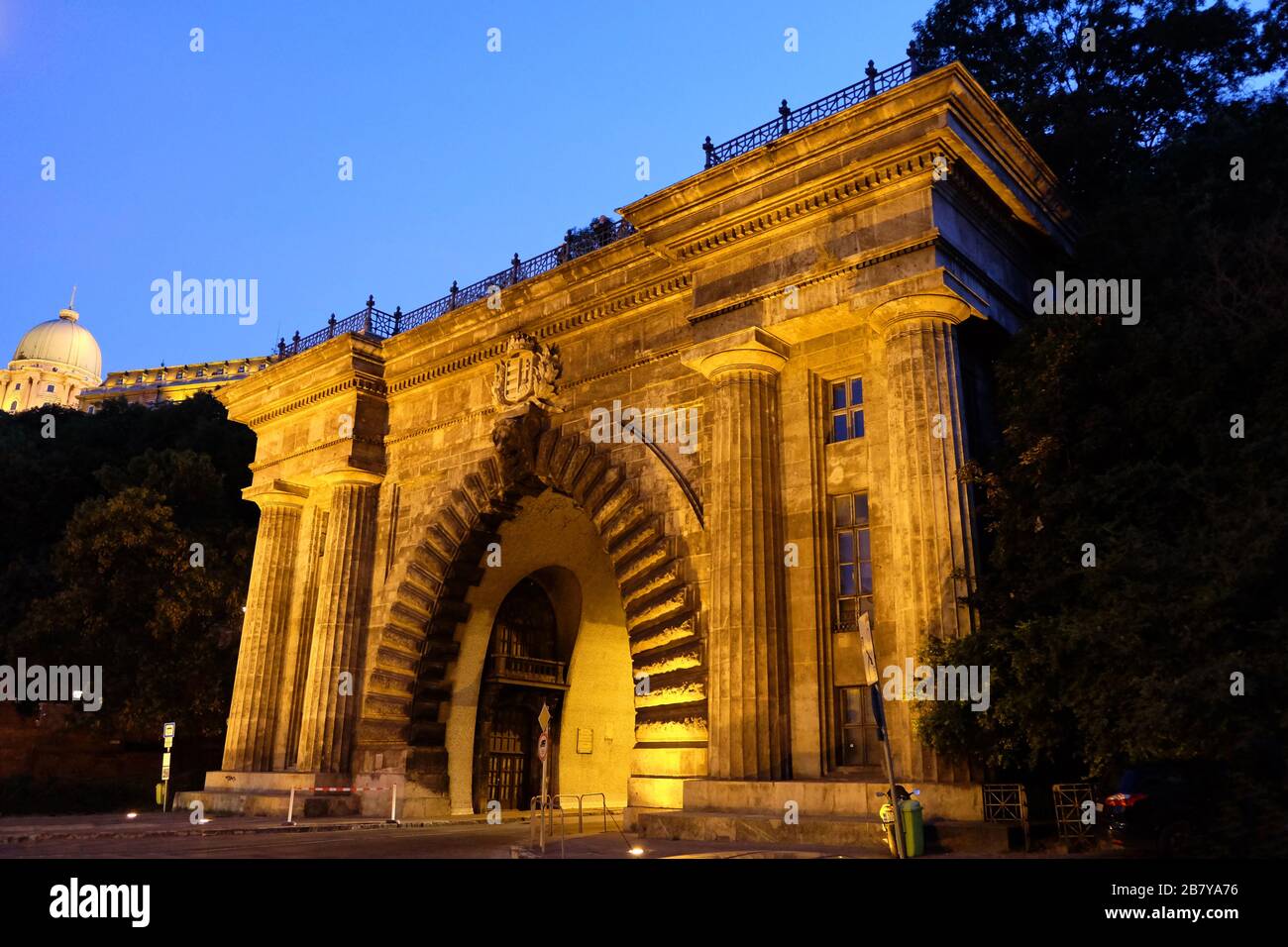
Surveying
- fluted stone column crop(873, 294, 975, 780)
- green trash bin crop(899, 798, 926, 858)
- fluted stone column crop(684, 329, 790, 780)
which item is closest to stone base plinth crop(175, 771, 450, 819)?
Result: fluted stone column crop(684, 329, 790, 780)

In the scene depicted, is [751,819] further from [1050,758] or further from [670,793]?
[1050,758]

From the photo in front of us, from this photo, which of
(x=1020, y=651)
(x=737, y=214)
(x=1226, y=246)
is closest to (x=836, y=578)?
(x=1020, y=651)

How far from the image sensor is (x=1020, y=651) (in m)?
12.7

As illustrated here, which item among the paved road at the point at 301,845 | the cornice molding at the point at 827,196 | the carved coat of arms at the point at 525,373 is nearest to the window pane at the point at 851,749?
the paved road at the point at 301,845

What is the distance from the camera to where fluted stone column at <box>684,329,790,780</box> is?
15305 mm

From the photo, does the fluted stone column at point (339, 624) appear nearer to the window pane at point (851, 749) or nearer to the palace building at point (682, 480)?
the palace building at point (682, 480)

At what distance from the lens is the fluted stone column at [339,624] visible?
2308cm

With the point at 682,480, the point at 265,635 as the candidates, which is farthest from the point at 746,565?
the point at 265,635

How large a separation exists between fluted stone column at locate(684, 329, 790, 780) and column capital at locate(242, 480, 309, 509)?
13559 millimetres

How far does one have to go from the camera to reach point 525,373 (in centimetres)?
2222

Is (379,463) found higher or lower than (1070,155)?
lower

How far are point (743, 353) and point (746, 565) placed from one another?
12.3 ft

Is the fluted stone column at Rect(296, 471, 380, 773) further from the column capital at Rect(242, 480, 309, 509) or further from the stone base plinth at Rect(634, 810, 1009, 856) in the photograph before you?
the stone base plinth at Rect(634, 810, 1009, 856)

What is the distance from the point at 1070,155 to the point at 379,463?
1818 centimetres
